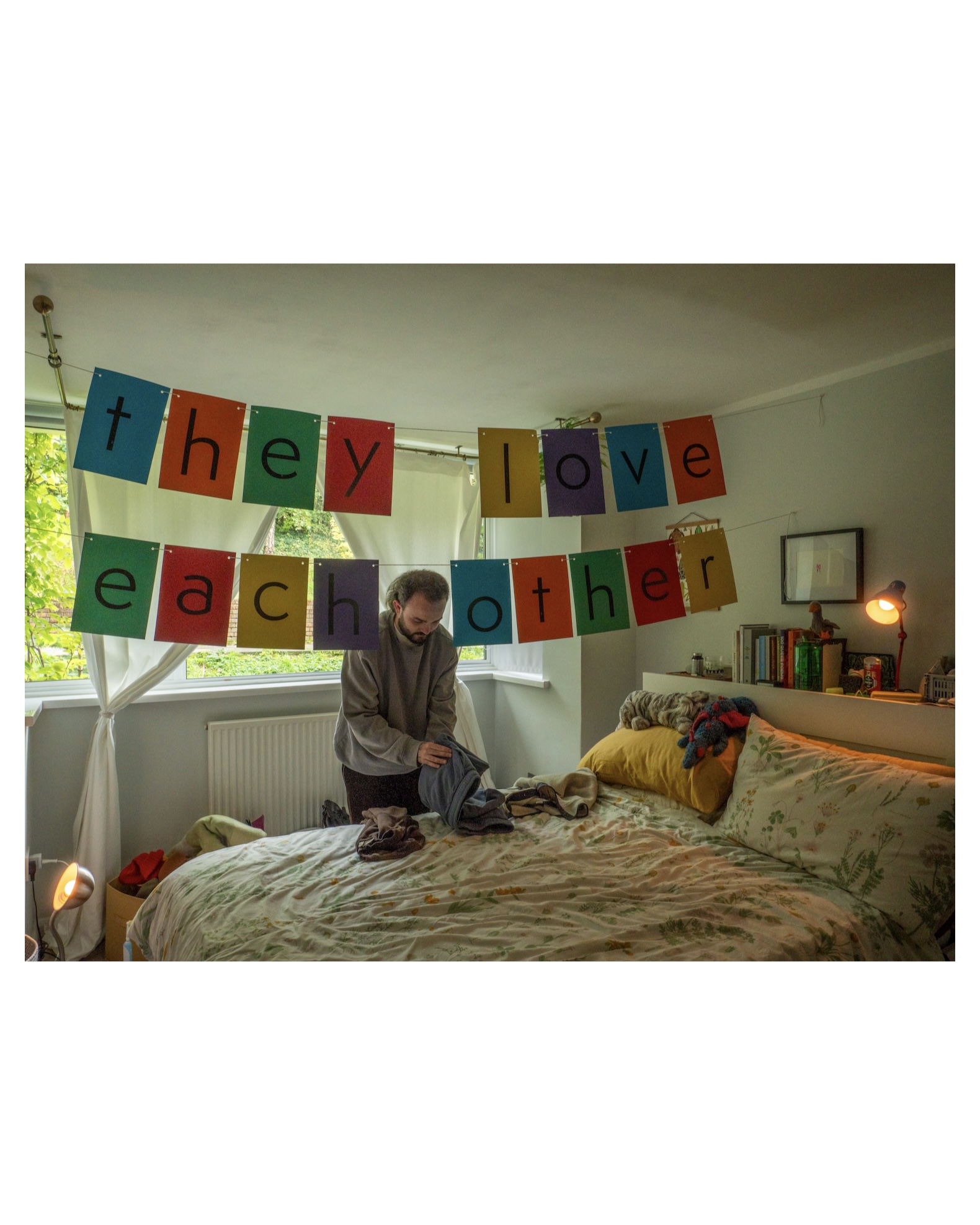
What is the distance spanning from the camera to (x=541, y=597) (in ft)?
6.49

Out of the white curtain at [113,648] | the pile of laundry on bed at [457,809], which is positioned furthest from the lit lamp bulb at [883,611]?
the white curtain at [113,648]

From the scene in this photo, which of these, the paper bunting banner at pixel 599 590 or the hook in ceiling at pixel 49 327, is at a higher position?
the hook in ceiling at pixel 49 327

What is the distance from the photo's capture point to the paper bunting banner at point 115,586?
160 cm

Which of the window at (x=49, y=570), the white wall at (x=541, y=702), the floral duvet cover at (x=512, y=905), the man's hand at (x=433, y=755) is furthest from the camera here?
the white wall at (x=541, y=702)

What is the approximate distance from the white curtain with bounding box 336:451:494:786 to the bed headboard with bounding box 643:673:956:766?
165 centimetres

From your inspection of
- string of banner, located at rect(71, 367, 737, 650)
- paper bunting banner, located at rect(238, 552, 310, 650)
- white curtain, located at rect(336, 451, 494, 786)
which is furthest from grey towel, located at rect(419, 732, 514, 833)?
white curtain, located at rect(336, 451, 494, 786)

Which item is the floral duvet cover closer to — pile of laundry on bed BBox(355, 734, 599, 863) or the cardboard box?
pile of laundry on bed BBox(355, 734, 599, 863)

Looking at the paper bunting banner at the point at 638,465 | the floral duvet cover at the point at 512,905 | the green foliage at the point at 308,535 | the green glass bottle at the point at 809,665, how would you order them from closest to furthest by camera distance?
1. the floral duvet cover at the point at 512,905
2. the paper bunting banner at the point at 638,465
3. the green glass bottle at the point at 809,665
4. the green foliage at the point at 308,535

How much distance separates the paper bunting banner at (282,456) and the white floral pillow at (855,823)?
1.60 metres

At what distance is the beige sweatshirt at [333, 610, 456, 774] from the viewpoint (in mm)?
2162

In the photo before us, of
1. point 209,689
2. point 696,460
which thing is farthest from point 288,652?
point 696,460

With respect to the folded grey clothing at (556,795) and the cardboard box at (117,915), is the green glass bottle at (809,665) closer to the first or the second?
the folded grey clothing at (556,795)
